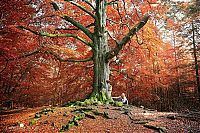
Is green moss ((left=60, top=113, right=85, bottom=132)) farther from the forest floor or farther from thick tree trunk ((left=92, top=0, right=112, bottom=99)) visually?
thick tree trunk ((left=92, top=0, right=112, bottom=99))

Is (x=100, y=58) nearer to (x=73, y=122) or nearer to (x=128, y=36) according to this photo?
(x=128, y=36)

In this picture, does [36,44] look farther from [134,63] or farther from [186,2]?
[186,2]

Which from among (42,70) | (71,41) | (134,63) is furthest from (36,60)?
(134,63)

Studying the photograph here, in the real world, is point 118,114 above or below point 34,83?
below

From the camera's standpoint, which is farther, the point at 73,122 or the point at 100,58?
the point at 100,58

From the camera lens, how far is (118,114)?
8.50 metres

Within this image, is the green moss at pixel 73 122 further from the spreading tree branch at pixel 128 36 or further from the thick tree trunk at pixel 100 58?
the spreading tree branch at pixel 128 36

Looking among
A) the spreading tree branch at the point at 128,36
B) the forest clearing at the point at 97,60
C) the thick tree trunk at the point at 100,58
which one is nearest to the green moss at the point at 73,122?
the forest clearing at the point at 97,60

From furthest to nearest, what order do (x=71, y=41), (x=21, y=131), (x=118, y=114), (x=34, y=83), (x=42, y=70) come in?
1. (x=34, y=83)
2. (x=42, y=70)
3. (x=71, y=41)
4. (x=118, y=114)
5. (x=21, y=131)

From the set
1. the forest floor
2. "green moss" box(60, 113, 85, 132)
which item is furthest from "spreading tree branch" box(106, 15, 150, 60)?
"green moss" box(60, 113, 85, 132)

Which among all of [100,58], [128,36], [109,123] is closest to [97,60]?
[100,58]

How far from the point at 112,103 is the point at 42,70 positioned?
10036 millimetres

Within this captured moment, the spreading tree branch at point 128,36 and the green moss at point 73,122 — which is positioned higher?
the spreading tree branch at point 128,36

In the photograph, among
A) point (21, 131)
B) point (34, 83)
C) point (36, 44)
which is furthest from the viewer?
point (34, 83)
